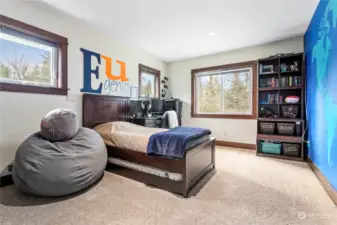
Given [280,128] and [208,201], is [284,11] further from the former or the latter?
[208,201]

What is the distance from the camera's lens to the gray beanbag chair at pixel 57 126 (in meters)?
→ 2.14

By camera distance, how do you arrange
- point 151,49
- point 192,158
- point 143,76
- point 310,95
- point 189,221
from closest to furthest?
point 189,221 < point 192,158 < point 310,95 < point 151,49 < point 143,76

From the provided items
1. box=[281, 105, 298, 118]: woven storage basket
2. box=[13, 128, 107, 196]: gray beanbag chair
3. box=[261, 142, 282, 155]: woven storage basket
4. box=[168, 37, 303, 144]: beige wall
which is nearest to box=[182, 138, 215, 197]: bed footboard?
box=[13, 128, 107, 196]: gray beanbag chair

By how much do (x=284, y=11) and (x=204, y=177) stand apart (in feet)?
9.58

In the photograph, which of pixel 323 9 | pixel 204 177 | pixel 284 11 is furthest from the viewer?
pixel 284 11

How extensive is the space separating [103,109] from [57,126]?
4.52 feet

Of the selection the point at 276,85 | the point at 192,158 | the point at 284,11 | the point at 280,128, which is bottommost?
the point at 192,158

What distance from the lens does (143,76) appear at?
15.8 ft

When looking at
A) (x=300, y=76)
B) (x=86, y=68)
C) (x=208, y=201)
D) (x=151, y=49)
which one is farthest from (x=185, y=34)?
(x=208, y=201)

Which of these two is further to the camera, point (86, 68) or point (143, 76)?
point (143, 76)

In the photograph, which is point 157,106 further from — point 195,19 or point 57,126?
point 57,126

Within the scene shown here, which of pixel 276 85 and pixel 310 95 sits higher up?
pixel 276 85

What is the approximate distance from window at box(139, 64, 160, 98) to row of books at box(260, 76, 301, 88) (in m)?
2.85

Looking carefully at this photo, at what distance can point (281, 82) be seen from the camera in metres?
3.68
